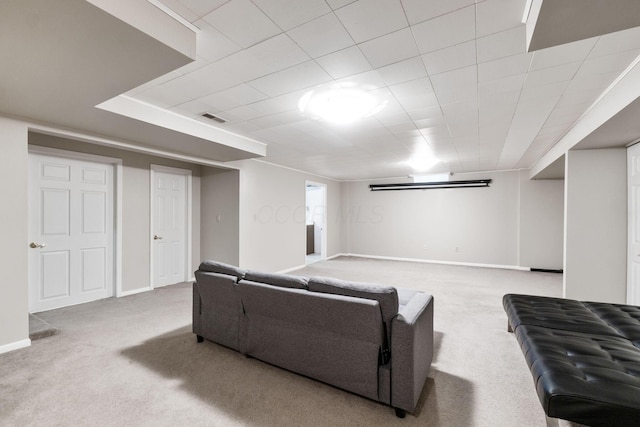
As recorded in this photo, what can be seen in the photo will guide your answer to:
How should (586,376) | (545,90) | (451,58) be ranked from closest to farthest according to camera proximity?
(586,376) < (451,58) < (545,90)

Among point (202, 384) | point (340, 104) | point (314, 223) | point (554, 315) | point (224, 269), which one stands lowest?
point (202, 384)

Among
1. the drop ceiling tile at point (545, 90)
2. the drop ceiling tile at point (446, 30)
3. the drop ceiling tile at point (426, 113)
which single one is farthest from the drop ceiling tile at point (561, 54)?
the drop ceiling tile at point (426, 113)

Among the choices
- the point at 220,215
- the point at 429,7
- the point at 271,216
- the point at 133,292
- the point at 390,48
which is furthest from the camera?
the point at 271,216

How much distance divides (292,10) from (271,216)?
4.46 meters

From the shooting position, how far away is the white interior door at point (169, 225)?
4672 mm

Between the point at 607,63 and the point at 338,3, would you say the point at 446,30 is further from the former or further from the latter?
the point at 607,63

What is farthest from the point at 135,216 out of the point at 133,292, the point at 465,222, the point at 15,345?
the point at 465,222

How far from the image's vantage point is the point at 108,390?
1.96 m

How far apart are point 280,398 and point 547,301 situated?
2.41 m

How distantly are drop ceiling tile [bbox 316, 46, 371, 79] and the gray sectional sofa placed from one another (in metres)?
1.54

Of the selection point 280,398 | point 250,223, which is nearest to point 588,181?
point 280,398

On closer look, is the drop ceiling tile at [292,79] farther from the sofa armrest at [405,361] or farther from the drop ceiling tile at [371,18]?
the sofa armrest at [405,361]

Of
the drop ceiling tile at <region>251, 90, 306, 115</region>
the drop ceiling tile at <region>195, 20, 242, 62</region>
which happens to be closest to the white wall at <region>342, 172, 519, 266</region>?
the drop ceiling tile at <region>251, 90, 306, 115</region>

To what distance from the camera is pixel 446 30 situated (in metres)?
1.62
